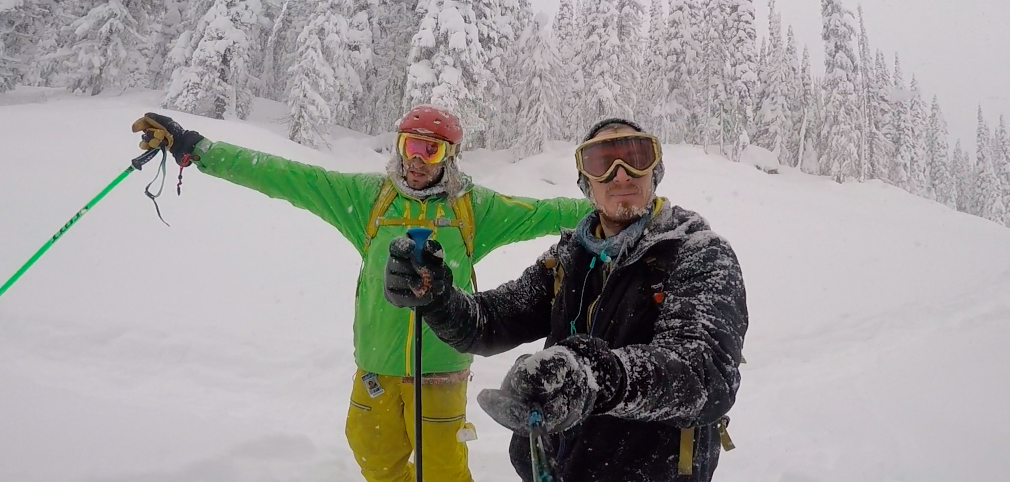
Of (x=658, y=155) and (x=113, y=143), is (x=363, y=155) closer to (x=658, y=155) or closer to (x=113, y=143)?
(x=113, y=143)

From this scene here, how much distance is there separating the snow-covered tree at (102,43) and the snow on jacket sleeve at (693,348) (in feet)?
92.1

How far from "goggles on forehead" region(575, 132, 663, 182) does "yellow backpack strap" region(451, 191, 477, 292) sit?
134 centimetres

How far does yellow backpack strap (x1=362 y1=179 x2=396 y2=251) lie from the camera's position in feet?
10.7

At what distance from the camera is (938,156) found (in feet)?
190

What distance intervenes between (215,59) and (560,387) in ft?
77.9

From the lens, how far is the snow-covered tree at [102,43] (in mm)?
22406

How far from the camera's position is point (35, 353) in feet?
17.1

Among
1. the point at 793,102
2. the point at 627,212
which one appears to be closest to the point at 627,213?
the point at 627,212

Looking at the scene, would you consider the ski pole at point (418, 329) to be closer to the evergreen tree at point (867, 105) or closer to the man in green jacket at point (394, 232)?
the man in green jacket at point (394, 232)

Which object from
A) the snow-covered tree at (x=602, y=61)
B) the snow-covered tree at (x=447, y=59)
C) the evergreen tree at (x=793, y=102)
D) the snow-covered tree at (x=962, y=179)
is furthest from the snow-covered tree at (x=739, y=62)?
the snow-covered tree at (x=962, y=179)

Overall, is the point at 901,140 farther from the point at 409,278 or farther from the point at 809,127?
the point at 409,278

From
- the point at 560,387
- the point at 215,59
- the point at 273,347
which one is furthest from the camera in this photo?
the point at 215,59

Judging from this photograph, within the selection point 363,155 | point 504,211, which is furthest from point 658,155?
point 363,155

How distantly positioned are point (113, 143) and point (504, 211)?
12.1 meters
